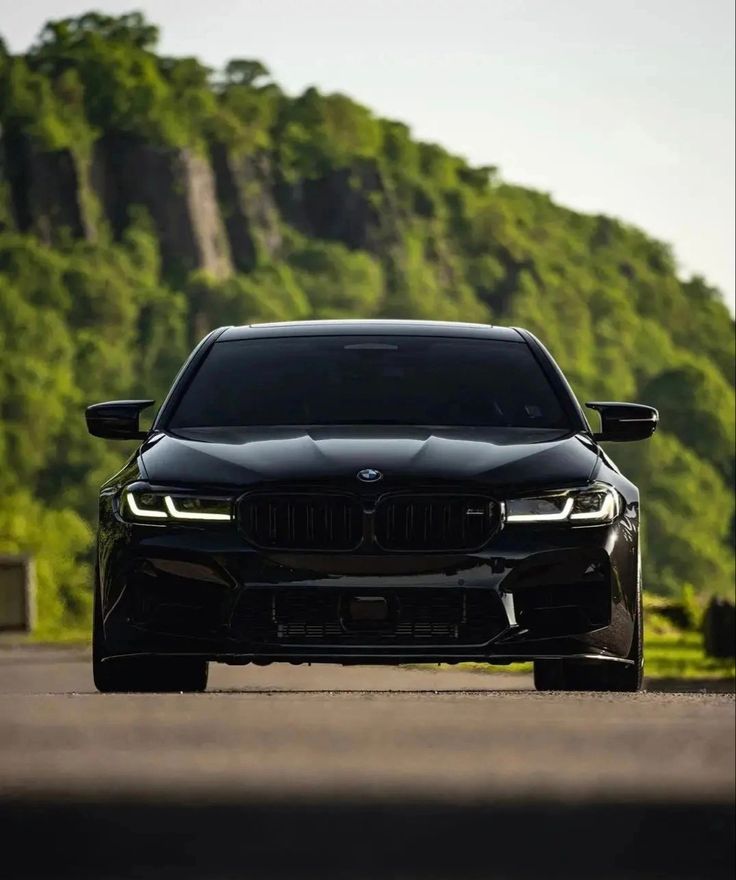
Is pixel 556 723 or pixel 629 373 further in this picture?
pixel 629 373

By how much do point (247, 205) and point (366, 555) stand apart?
185049 millimetres

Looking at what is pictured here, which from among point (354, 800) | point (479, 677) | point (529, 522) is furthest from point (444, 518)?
point (479, 677)

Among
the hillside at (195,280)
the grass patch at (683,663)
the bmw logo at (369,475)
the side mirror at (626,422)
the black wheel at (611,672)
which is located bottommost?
the grass patch at (683,663)

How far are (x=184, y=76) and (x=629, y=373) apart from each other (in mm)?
48838

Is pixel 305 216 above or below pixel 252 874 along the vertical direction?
above

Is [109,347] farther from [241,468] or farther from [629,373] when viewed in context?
[241,468]

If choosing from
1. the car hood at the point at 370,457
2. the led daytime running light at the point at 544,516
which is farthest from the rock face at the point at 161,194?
the led daytime running light at the point at 544,516

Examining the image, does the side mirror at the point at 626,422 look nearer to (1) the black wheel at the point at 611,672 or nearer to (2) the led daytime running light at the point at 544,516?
(1) the black wheel at the point at 611,672

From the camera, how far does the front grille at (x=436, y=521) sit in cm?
699

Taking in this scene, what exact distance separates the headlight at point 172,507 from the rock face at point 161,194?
16799 cm

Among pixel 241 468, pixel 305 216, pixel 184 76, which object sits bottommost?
pixel 241 468

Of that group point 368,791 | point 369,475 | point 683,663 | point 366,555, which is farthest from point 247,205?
point 368,791

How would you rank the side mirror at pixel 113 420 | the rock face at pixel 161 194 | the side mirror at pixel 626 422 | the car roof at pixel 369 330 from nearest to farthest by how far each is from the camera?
the side mirror at pixel 113 420 < the side mirror at pixel 626 422 < the car roof at pixel 369 330 < the rock face at pixel 161 194

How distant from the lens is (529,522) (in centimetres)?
705
